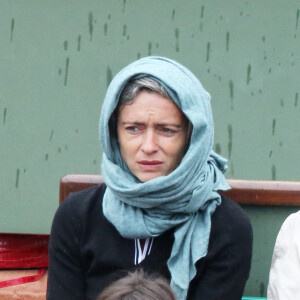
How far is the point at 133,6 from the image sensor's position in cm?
308

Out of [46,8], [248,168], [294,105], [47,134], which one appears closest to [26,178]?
[47,134]

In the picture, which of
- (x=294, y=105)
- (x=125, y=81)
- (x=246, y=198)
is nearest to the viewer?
(x=125, y=81)

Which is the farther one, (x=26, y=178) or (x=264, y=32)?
(x=26, y=178)

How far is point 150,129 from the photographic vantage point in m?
2.35

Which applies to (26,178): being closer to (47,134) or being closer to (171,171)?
(47,134)

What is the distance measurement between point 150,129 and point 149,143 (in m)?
0.05

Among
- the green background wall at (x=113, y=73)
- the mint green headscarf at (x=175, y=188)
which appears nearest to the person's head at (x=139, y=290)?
the mint green headscarf at (x=175, y=188)

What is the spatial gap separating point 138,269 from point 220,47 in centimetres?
105

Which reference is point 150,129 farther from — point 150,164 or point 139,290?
point 139,290

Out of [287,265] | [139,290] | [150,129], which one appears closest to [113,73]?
[150,129]

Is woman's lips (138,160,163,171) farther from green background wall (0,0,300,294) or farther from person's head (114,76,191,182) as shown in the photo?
green background wall (0,0,300,294)

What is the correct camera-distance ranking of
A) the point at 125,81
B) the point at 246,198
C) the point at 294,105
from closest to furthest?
the point at 125,81
the point at 246,198
the point at 294,105

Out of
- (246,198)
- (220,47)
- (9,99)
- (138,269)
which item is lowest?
(138,269)

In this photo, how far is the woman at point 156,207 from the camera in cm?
234
